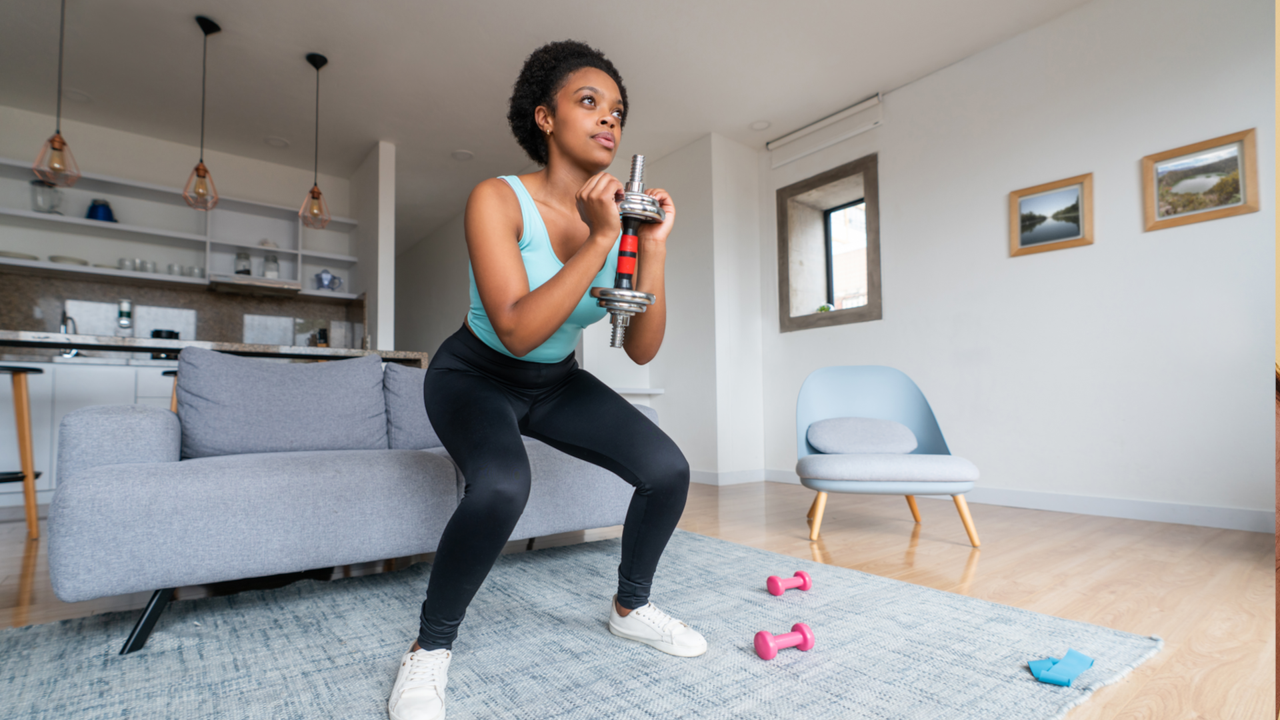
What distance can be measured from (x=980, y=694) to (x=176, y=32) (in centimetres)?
483

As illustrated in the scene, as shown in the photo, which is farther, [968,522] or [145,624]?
[968,522]

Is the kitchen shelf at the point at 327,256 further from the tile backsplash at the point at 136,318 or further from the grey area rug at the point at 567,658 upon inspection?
the grey area rug at the point at 567,658

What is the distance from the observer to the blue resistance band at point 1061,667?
1.12 meters

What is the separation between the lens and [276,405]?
1988 mm

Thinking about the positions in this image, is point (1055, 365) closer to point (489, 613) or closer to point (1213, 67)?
point (1213, 67)

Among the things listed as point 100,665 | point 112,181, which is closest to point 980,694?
point 100,665

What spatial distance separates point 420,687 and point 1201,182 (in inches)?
145

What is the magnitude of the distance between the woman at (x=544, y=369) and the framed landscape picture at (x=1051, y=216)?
2.90m

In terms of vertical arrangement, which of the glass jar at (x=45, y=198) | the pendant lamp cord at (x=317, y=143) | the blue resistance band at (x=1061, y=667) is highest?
the pendant lamp cord at (x=317, y=143)

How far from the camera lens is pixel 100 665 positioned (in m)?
1.21

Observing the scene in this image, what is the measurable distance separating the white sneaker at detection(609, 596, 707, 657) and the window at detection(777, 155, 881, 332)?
3.39m

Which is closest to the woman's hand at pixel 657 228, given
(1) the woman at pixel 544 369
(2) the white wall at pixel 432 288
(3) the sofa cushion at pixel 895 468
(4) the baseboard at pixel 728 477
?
(1) the woman at pixel 544 369

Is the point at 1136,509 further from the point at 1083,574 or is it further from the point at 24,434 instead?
the point at 24,434

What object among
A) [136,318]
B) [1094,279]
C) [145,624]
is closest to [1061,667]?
[145,624]
